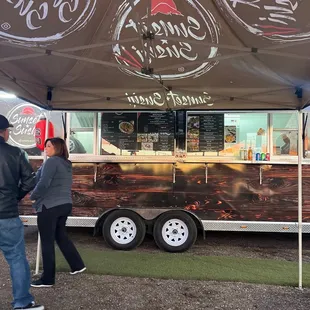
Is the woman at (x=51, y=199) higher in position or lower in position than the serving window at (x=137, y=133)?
lower

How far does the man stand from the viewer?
2969 millimetres

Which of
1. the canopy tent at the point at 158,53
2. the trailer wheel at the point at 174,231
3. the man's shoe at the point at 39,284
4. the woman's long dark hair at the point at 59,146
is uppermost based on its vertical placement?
the canopy tent at the point at 158,53

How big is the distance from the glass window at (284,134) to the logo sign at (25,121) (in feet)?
12.8

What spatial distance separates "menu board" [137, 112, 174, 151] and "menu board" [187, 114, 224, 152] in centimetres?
31

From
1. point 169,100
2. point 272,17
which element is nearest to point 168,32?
point 272,17

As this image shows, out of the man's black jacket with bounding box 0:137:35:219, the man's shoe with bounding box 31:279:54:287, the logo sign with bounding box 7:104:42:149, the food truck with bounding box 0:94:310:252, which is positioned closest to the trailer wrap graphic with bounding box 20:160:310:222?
the food truck with bounding box 0:94:310:252

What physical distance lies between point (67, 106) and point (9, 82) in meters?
1.06

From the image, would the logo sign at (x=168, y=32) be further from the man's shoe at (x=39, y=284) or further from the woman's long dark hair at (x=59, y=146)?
the man's shoe at (x=39, y=284)

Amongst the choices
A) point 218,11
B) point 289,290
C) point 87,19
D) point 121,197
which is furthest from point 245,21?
point 121,197

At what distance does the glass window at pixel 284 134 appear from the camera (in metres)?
5.59

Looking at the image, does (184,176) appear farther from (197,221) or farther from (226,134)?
(226,134)

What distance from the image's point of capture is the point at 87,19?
277 cm

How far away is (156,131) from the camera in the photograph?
5684 millimetres

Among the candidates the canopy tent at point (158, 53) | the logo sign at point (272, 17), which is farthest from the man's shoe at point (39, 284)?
the logo sign at point (272, 17)
